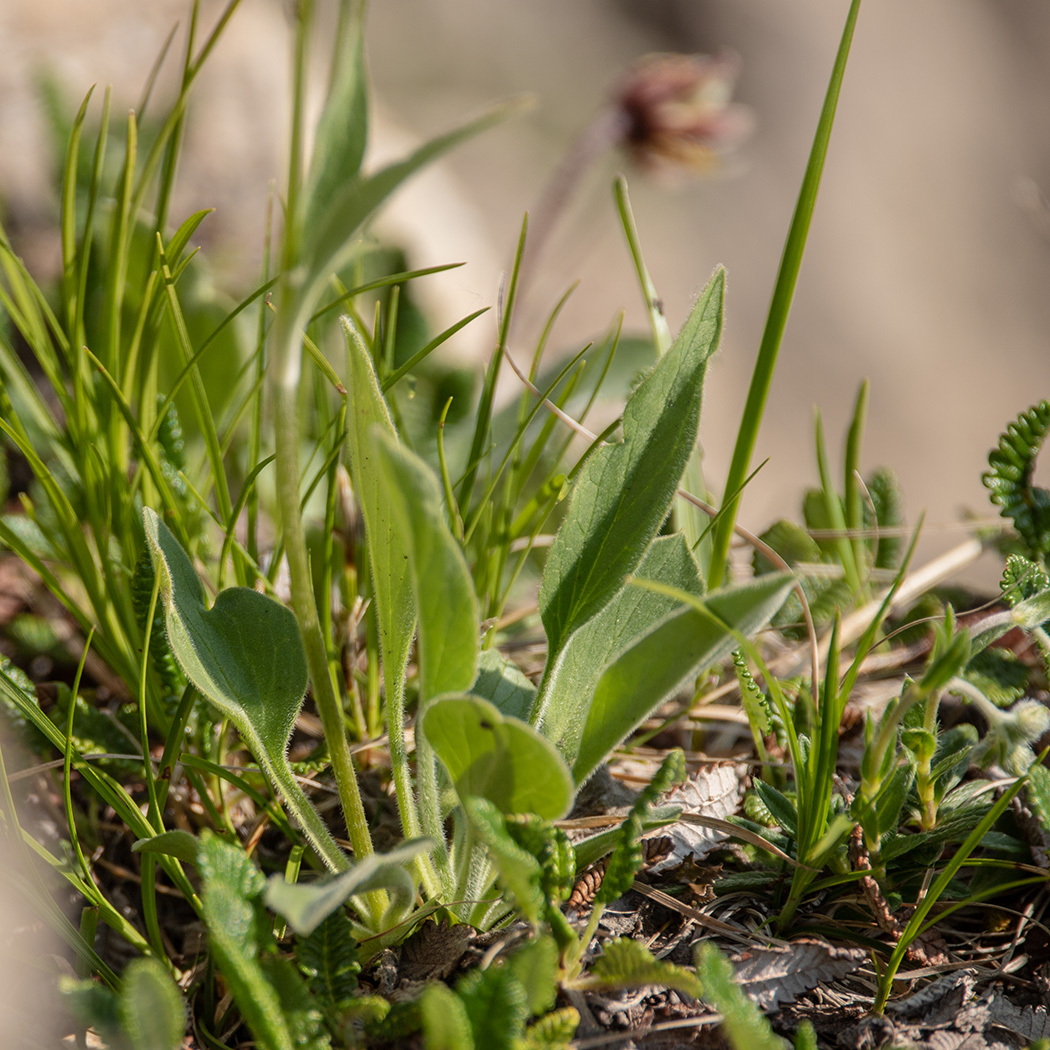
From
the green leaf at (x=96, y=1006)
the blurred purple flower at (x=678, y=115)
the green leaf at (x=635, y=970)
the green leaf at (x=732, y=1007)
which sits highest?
the blurred purple flower at (x=678, y=115)

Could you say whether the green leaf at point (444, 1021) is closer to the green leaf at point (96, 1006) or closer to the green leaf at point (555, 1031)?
the green leaf at point (555, 1031)

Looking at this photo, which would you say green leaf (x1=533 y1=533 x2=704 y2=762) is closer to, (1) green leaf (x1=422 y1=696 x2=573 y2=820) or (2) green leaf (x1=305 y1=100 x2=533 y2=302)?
(1) green leaf (x1=422 y1=696 x2=573 y2=820)

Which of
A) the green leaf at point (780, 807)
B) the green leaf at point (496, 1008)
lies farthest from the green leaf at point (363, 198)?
the green leaf at point (780, 807)

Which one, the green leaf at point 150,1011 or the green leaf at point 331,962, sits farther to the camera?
the green leaf at point 331,962

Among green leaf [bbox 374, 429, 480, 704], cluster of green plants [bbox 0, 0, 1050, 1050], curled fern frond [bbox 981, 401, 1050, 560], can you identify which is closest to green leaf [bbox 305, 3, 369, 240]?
cluster of green plants [bbox 0, 0, 1050, 1050]

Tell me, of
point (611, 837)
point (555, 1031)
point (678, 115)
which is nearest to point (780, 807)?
point (611, 837)

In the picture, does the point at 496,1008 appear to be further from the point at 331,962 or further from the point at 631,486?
the point at 631,486

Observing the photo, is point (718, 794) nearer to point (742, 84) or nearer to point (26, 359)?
point (26, 359)

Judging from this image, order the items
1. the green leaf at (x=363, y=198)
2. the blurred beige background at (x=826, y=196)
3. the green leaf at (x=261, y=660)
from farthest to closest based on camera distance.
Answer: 1. the blurred beige background at (x=826, y=196)
2. the green leaf at (x=261, y=660)
3. the green leaf at (x=363, y=198)
